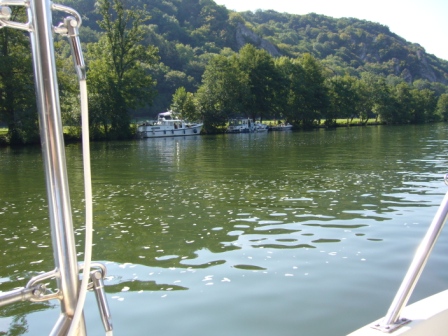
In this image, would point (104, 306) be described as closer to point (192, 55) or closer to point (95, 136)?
point (95, 136)

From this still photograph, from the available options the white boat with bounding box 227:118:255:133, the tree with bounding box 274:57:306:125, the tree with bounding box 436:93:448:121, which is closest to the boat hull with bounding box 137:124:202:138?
the white boat with bounding box 227:118:255:133

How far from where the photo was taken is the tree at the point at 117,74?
53938 millimetres

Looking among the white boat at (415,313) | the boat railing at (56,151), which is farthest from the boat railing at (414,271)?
the boat railing at (56,151)

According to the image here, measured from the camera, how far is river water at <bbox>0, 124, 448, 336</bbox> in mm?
5523

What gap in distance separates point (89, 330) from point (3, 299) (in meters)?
3.96

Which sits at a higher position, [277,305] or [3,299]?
[3,299]

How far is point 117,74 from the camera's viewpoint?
5697cm

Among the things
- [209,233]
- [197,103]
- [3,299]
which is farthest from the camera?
[197,103]

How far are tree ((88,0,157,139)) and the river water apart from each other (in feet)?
126

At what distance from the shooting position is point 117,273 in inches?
282

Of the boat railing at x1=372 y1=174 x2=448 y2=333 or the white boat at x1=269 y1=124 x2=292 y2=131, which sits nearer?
the boat railing at x1=372 y1=174 x2=448 y2=333

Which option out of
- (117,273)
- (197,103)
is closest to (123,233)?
(117,273)

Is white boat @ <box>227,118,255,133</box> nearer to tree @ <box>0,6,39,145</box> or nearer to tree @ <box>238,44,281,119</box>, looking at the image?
tree @ <box>238,44,281,119</box>

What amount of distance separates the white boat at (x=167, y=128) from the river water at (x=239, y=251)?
43.9 meters
